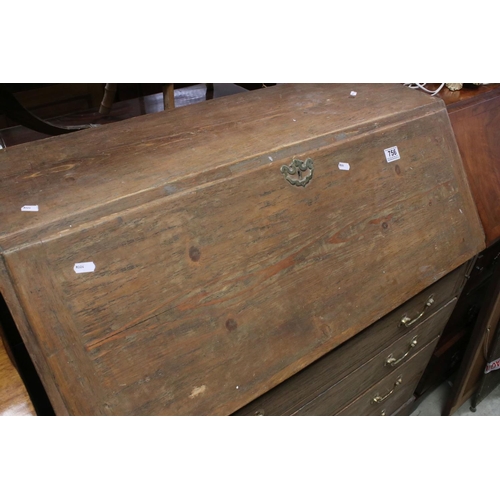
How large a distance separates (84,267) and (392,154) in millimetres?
841

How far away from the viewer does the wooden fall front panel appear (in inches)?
33.7

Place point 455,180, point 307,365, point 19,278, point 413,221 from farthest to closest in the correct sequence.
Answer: point 455,180 → point 413,221 → point 307,365 → point 19,278

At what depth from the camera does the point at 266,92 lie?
56.0 inches

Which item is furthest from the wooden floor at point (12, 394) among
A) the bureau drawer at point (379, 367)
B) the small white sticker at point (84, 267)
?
the bureau drawer at point (379, 367)

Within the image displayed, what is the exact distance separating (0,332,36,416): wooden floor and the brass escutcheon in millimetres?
679

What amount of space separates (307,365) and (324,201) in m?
0.38

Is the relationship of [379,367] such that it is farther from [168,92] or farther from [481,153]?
[168,92]

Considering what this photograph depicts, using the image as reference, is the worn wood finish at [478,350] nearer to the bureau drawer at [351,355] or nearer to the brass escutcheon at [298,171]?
the bureau drawer at [351,355]

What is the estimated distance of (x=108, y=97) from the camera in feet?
4.99

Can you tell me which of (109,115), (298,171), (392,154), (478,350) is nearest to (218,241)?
(298,171)

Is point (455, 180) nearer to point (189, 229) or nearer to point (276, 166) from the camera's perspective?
point (276, 166)

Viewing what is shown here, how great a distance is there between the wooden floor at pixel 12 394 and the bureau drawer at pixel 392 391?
0.91m

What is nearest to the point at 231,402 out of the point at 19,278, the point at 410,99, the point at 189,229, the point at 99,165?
the point at 189,229

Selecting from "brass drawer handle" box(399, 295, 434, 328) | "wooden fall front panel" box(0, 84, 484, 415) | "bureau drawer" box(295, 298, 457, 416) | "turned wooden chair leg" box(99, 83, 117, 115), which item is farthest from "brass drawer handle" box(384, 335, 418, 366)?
"turned wooden chair leg" box(99, 83, 117, 115)
